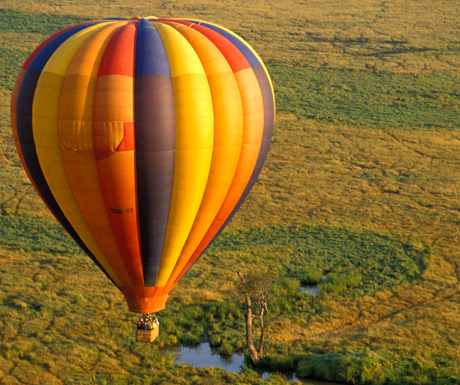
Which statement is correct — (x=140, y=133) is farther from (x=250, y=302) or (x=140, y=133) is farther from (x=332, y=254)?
(x=332, y=254)

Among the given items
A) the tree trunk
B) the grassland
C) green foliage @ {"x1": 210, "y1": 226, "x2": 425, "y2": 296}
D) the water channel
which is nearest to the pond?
the water channel

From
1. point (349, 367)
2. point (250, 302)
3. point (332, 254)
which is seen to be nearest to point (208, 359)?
point (250, 302)

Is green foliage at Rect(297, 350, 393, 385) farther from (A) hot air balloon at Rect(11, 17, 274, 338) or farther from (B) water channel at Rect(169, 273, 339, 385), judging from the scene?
(A) hot air balloon at Rect(11, 17, 274, 338)

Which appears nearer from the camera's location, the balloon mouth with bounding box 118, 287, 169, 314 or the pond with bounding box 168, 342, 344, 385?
the balloon mouth with bounding box 118, 287, 169, 314

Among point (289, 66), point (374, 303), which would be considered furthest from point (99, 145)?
point (289, 66)

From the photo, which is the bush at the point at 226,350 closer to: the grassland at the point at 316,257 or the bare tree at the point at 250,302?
the grassland at the point at 316,257

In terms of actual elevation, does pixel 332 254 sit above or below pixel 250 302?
above

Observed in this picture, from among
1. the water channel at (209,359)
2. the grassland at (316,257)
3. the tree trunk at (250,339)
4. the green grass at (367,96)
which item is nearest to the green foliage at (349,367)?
the grassland at (316,257)
